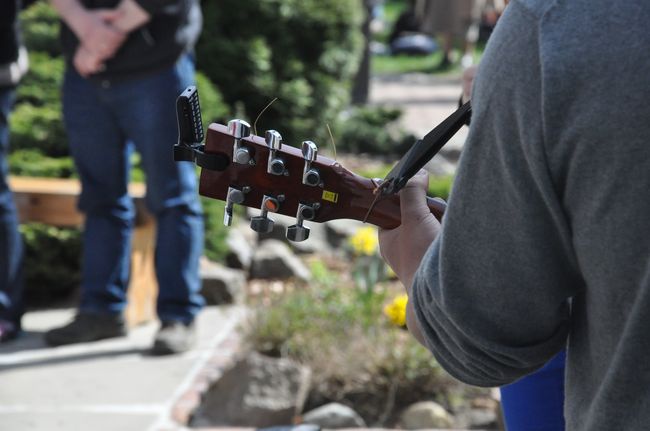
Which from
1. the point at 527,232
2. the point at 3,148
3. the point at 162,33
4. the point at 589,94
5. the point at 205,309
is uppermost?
the point at 589,94

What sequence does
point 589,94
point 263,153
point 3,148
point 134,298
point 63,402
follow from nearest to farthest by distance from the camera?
point 589,94
point 263,153
point 63,402
point 3,148
point 134,298

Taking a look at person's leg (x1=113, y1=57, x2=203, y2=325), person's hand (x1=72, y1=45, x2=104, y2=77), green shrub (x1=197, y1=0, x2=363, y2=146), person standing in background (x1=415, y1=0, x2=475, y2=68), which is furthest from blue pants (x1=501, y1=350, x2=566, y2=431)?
person standing in background (x1=415, y1=0, x2=475, y2=68)

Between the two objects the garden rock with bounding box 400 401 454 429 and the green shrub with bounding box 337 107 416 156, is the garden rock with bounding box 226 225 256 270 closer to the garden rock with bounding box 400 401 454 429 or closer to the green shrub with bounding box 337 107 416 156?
the garden rock with bounding box 400 401 454 429

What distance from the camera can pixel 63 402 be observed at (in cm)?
393

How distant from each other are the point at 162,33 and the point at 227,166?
249cm

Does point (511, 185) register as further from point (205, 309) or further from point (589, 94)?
point (205, 309)

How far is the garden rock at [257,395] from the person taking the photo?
144 inches

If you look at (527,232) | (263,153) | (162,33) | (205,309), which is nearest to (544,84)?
(527,232)

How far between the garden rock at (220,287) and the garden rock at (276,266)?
1.54 ft

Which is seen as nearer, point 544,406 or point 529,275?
point 529,275

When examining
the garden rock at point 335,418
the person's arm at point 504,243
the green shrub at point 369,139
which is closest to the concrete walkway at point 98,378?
the garden rock at point 335,418

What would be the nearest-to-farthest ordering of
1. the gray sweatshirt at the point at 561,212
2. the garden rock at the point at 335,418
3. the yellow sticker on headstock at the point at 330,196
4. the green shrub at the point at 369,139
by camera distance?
the gray sweatshirt at the point at 561,212, the yellow sticker on headstock at the point at 330,196, the garden rock at the point at 335,418, the green shrub at the point at 369,139

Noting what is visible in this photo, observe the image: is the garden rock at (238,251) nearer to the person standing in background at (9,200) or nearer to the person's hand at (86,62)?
the person standing in background at (9,200)

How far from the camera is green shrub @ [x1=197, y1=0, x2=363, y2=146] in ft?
24.0
